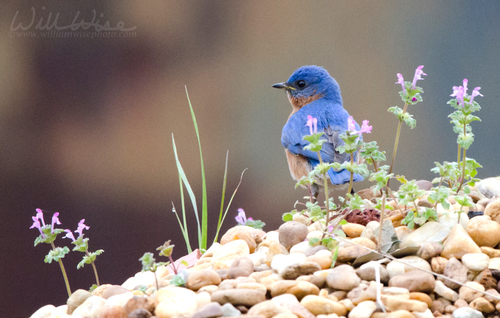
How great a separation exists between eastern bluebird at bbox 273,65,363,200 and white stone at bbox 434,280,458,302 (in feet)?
3.55

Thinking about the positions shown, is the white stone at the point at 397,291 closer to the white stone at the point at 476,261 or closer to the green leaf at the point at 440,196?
the white stone at the point at 476,261

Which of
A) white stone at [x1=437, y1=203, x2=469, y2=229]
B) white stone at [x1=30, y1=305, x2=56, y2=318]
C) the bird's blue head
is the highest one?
the bird's blue head

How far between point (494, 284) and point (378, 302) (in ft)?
1.46

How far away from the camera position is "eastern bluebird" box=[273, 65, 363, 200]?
2.96 meters

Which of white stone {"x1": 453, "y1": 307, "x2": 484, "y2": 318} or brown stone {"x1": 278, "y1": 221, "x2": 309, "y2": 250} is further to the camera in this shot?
brown stone {"x1": 278, "y1": 221, "x2": 309, "y2": 250}

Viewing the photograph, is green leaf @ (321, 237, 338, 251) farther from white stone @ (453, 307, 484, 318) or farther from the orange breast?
the orange breast

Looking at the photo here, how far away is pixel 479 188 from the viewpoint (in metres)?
2.52

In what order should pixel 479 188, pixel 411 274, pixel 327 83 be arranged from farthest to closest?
pixel 327 83
pixel 479 188
pixel 411 274

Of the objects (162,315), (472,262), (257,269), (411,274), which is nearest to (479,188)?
(472,262)

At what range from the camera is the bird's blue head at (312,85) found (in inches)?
149

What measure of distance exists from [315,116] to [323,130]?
0.80 ft

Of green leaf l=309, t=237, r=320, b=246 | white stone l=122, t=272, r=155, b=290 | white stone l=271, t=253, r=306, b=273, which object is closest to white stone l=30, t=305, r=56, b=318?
white stone l=122, t=272, r=155, b=290

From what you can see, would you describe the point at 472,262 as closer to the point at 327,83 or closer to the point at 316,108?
the point at 316,108

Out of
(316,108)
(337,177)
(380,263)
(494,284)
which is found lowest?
(494,284)
